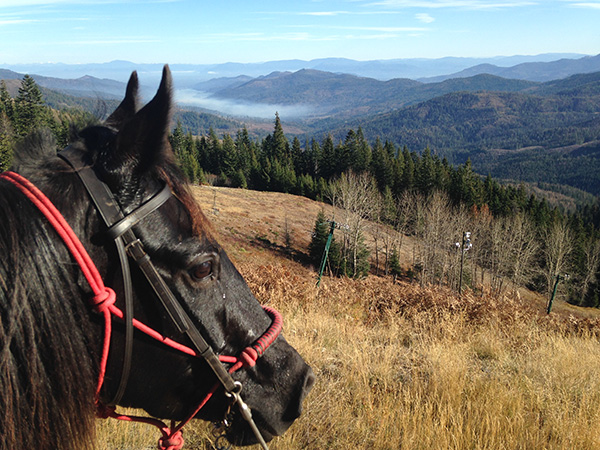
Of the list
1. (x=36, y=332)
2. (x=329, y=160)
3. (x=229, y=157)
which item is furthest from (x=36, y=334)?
(x=229, y=157)

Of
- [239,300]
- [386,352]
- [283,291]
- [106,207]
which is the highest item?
[106,207]

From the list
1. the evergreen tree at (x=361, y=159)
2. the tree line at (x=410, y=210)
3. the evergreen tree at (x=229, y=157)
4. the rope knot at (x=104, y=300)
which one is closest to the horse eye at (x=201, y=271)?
the rope knot at (x=104, y=300)

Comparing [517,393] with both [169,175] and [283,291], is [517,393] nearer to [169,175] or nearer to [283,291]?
[169,175]

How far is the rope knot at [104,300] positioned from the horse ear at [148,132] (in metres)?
0.42

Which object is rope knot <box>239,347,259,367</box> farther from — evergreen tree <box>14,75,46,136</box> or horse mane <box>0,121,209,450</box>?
evergreen tree <box>14,75,46,136</box>

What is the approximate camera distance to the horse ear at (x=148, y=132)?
4.07 feet

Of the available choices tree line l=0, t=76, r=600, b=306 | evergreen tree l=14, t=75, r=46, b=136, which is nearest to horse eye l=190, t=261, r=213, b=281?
tree line l=0, t=76, r=600, b=306

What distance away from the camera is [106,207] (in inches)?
49.8

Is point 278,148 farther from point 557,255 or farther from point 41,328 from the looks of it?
point 41,328

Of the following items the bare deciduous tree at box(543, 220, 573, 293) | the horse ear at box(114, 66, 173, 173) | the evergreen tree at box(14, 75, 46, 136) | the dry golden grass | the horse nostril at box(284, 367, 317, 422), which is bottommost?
the bare deciduous tree at box(543, 220, 573, 293)

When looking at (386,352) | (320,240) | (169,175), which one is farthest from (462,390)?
(320,240)

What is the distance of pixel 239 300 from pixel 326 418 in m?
2.10

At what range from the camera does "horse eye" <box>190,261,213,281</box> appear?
1440 millimetres

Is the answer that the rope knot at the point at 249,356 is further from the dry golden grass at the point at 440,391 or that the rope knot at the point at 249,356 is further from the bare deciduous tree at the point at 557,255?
the bare deciduous tree at the point at 557,255
